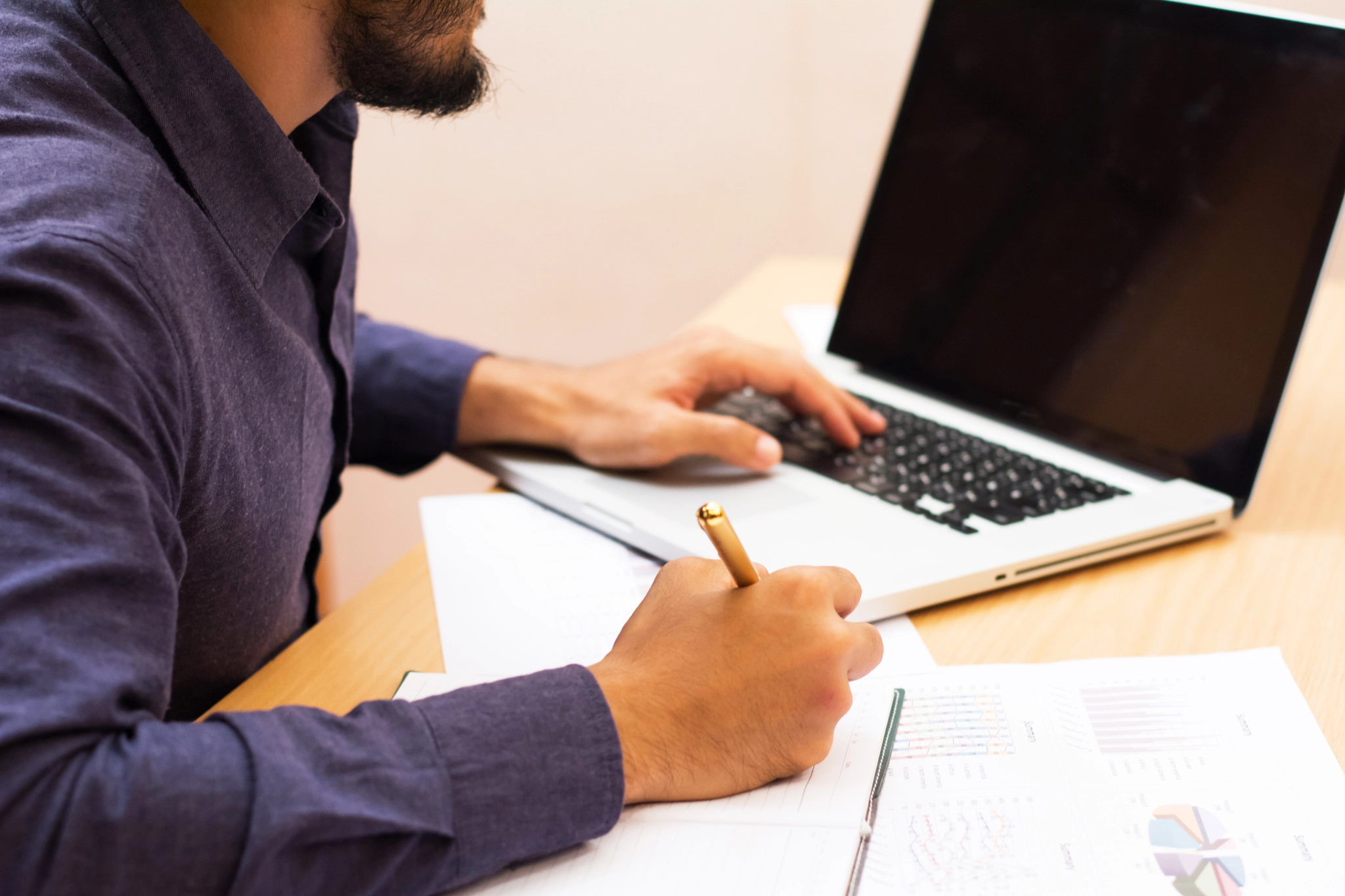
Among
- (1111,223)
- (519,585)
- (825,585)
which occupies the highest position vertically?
(1111,223)

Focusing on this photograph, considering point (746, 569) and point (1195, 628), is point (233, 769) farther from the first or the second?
point (1195, 628)

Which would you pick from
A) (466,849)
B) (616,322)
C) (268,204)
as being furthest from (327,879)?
(616,322)

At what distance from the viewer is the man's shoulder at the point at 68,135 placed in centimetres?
45

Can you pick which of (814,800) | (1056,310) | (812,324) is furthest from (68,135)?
(812,324)

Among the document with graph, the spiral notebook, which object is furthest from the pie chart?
the spiral notebook

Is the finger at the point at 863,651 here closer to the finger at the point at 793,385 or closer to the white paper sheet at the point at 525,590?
the white paper sheet at the point at 525,590

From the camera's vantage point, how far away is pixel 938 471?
2.66 ft

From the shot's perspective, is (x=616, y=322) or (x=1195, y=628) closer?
(x=1195, y=628)

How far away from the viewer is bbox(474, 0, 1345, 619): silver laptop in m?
0.74

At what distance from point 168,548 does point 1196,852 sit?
17.6 inches

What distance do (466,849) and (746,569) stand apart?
187 millimetres

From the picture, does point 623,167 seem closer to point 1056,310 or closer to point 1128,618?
point 1056,310

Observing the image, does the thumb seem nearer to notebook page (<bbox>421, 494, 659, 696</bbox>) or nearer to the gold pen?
notebook page (<bbox>421, 494, 659, 696</bbox>)

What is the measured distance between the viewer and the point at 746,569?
55 centimetres
